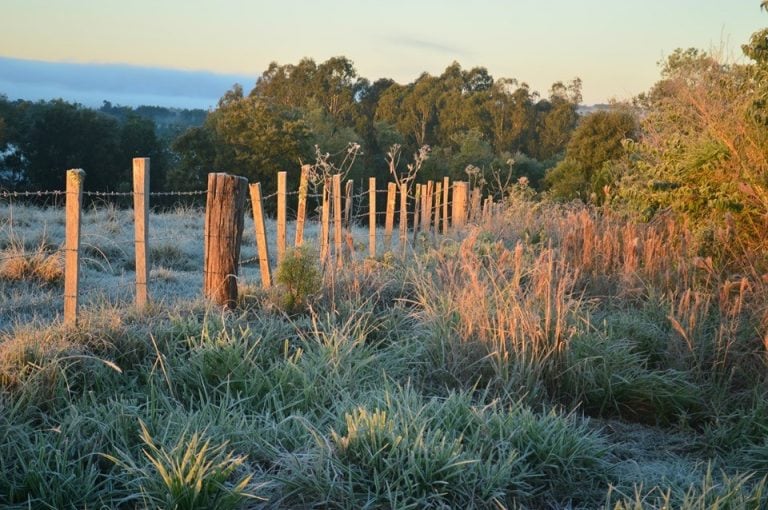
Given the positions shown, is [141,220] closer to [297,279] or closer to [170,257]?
[297,279]

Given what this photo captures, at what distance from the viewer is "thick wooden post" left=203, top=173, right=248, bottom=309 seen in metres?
6.86

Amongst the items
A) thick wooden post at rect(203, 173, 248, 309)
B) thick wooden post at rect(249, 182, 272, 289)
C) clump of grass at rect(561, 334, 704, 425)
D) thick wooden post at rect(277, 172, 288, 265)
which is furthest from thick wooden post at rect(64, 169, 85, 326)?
clump of grass at rect(561, 334, 704, 425)

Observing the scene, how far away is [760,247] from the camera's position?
7.56 metres

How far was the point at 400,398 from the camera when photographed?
475cm

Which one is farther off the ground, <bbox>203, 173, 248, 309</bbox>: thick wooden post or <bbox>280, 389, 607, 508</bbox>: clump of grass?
<bbox>203, 173, 248, 309</bbox>: thick wooden post

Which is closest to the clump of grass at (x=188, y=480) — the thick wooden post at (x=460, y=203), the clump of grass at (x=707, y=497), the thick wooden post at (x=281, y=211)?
the clump of grass at (x=707, y=497)

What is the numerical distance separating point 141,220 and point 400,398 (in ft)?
10.9

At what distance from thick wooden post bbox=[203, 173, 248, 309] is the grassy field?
0.74 feet

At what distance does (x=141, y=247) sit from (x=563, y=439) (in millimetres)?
4243

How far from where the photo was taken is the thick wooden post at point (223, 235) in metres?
6.86

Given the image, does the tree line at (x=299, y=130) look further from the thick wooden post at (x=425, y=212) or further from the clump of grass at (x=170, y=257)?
the clump of grass at (x=170, y=257)

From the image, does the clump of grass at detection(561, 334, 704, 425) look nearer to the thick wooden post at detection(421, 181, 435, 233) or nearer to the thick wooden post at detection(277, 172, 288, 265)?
the thick wooden post at detection(277, 172, 288, 265)

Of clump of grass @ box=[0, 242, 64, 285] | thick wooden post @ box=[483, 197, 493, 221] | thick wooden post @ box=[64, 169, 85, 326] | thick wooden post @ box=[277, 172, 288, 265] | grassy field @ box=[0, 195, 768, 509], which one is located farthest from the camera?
thick wooden post @ box=[483, 197, 493, 221]

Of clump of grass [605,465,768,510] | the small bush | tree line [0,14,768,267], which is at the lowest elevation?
clump of grass [605,465,768,510]
